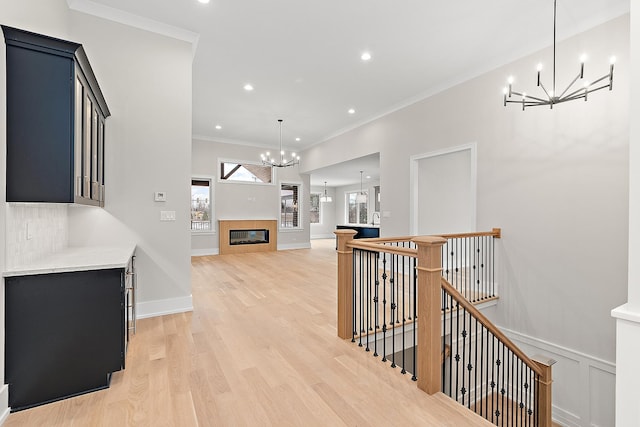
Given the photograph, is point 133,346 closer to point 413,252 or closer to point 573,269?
point 413,252

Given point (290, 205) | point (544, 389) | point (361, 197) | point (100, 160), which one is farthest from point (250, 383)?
point (361, 197)

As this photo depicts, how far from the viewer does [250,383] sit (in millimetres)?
2135

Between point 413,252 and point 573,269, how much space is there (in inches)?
108

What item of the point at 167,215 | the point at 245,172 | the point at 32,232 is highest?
the point at 245,172

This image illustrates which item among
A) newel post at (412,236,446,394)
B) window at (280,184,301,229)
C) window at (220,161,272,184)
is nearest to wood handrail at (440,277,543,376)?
newel post at (412,236,446,394)

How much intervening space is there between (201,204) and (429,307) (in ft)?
25.9

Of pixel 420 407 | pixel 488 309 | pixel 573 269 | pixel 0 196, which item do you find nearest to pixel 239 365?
pixel 420 407

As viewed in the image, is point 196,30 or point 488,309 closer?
point 196,30

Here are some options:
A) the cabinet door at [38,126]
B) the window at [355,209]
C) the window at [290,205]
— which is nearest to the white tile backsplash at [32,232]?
the cabinet door at [38,126]

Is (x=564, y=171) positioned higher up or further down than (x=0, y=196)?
higher up

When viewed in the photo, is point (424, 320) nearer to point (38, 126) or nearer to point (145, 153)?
point (38, 126)

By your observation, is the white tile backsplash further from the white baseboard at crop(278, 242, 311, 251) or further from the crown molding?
the white baseboard at crop(278, 242, 311, 251)

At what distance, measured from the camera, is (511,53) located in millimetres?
4148

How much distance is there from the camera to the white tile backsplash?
1857 mm
